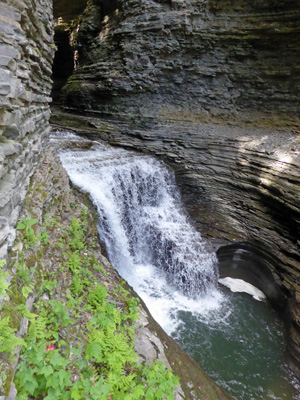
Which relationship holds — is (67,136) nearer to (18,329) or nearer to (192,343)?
(192,343)

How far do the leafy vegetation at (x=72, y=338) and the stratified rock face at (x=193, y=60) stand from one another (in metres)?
11.0

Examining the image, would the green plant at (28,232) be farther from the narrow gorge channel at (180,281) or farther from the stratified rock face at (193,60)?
the stratified rock face at (193,60)

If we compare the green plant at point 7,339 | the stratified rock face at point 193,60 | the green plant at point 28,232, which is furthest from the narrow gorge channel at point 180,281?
the stratified rock face at point 193,60

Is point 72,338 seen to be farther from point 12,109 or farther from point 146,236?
point 146,236

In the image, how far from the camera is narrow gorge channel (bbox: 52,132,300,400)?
585 centimetres

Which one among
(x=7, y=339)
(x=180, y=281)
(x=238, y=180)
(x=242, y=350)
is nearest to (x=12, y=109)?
(x=7, y=339)

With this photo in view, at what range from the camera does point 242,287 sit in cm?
887

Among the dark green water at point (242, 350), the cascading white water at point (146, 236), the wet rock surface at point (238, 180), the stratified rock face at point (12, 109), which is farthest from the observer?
the wet rock surface at point (238, 180)

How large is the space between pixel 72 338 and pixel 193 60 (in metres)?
13.6

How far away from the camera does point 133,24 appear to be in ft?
39.6

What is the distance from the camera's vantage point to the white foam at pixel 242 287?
8.50 m

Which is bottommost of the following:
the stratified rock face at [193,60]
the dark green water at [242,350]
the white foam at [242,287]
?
the white foam at [242,287]

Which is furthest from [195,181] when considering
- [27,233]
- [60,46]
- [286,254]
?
[60,46]

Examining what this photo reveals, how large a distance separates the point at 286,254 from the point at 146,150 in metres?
7.15
